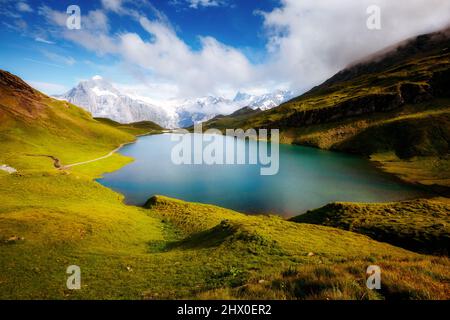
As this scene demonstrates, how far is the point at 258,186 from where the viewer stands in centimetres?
7019

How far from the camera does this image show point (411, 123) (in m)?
143

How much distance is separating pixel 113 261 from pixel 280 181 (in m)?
60.9

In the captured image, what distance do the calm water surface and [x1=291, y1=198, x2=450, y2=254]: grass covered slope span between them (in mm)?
12466

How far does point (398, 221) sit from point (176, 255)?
1166 inches

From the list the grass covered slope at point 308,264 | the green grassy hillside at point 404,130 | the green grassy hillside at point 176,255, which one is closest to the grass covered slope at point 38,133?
the green grassy hillside at point 176,255

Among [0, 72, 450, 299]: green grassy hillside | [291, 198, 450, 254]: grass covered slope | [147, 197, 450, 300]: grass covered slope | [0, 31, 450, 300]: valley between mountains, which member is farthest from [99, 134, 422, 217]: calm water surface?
[147, 197, 450, 300]: grass covered slope

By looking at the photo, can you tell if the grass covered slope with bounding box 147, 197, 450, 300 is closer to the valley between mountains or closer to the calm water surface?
the valley between mountains

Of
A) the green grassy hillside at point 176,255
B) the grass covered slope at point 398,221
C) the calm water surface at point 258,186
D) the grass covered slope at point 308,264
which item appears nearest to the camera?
the grass covered slope at point 308,264

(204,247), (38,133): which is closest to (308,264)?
(204,247)

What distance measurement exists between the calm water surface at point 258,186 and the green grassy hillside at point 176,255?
444 inches

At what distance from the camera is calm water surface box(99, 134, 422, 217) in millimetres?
58469

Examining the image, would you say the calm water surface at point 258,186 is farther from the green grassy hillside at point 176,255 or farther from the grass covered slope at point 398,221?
the grass covered slope at point 398,221

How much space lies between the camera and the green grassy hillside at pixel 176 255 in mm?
10414
